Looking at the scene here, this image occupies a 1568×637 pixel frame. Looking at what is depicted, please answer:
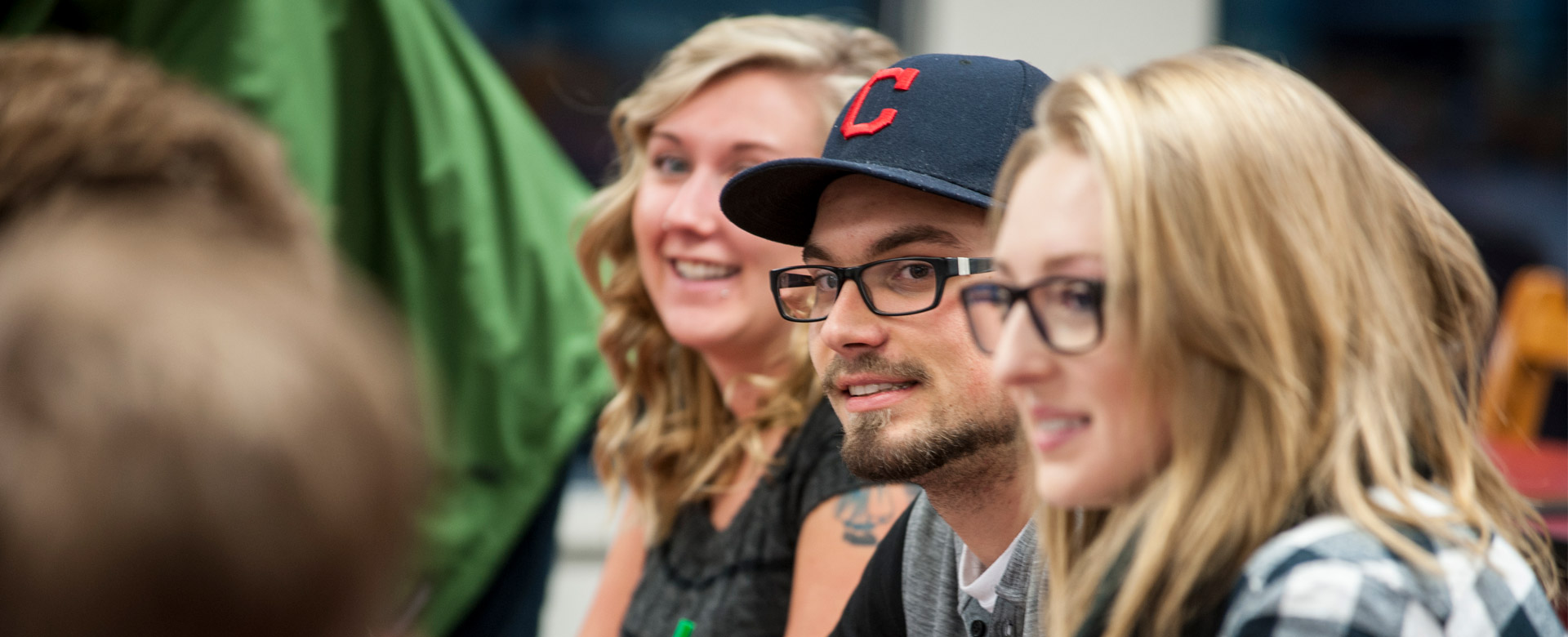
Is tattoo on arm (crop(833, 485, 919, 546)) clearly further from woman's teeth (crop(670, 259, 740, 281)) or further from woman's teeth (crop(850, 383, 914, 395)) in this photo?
woman's teeth (crop(670, 259, 740, 281))

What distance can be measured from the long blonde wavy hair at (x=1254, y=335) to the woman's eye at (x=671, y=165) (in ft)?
3.32

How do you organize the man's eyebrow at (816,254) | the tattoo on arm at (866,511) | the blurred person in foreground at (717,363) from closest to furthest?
1. the man's eyebrow at (816,254)
2. the tattoo on arm at (866,511)
3. the blurred person in foreground at (717,363)

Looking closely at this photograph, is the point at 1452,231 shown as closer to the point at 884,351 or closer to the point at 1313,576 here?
the point at 1313,576

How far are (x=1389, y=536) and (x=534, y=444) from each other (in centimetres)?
167

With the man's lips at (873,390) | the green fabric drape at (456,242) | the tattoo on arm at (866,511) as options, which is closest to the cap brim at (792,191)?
the man's lips at (873,390)

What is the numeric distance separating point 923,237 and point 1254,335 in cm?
47

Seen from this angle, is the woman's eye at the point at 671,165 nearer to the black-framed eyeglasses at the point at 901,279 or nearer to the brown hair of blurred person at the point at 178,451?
the black-framed eyeglasses at the point at 901,279

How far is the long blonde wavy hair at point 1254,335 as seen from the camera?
0.75 meters

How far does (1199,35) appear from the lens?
3.47m

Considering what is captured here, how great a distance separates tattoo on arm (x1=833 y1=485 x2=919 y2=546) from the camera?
1.42m

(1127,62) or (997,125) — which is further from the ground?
(997,125)

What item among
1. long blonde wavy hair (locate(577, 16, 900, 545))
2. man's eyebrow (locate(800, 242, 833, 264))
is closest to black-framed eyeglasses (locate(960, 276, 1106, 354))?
man's eyebrow (locate(800, 242, 833, 264))

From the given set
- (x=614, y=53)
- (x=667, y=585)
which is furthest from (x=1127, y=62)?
(x=667, y=585)

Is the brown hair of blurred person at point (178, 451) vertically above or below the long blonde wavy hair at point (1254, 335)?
above
